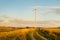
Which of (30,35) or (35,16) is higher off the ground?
(35,16)

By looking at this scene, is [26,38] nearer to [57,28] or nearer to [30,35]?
[30,35]

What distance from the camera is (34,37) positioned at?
26.7ft

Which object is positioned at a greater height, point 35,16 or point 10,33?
point 35,16

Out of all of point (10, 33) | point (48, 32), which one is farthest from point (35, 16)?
point (10, 33)

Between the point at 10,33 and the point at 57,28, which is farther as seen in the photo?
the point at 57,28

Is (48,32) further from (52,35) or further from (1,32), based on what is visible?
(1,32)

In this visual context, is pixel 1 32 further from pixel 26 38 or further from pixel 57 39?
pixel 57 39

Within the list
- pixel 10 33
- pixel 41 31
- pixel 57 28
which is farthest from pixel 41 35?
pixel 10 33

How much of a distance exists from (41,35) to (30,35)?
1.60ft


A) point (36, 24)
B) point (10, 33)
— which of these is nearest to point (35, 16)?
point (36, 24)

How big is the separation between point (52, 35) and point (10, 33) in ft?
5.72

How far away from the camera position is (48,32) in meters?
8.07

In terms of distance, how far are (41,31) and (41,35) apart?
20cm

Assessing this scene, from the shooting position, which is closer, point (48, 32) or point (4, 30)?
point (4, 30)
